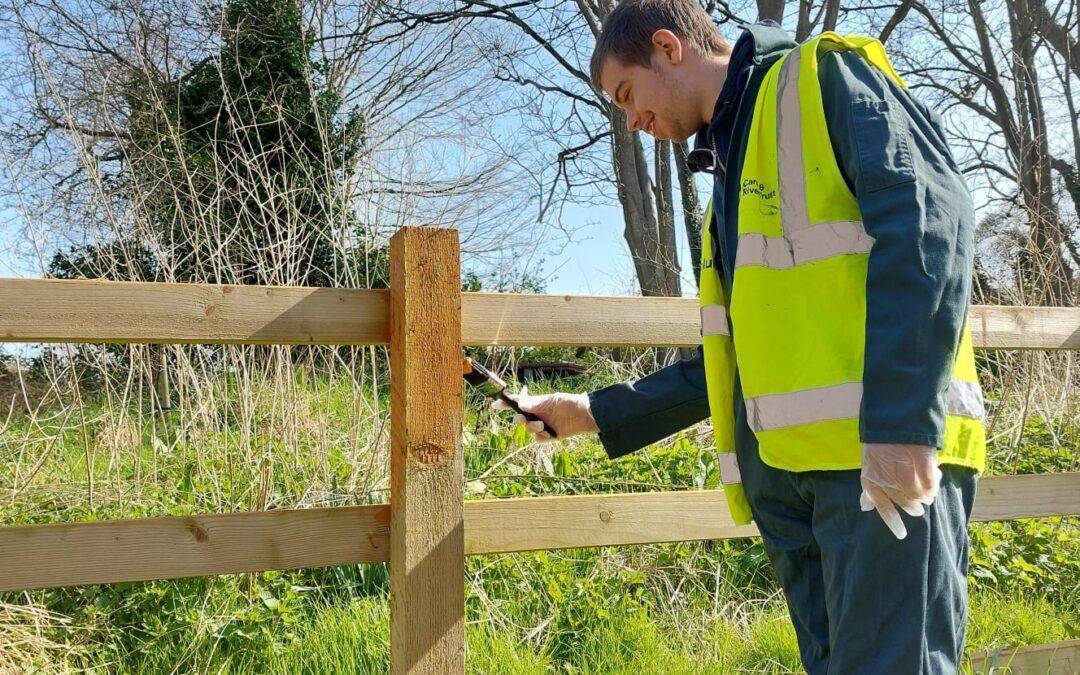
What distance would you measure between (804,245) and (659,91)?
20.4 inches

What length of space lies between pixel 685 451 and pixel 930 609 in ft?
9.96

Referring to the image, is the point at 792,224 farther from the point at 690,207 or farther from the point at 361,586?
the point at 690,207

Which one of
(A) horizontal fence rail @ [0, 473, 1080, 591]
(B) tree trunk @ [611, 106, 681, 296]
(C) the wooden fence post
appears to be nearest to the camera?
(A) horizontal fence rail @ [0, 473, 1080, 591]

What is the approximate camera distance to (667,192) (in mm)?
11125

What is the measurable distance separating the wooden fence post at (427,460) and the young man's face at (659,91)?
0.52 m

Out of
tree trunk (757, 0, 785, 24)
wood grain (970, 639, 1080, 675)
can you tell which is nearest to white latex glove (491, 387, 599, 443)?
wood grain (970, 639, 1080, 675)

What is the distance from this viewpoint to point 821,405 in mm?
1389

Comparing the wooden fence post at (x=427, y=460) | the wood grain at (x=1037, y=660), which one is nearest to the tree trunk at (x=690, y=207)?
the wood grain at (x=1037, y=660)

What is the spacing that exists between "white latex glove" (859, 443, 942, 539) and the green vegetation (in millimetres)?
1698

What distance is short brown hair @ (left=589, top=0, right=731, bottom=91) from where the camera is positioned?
5.61ft

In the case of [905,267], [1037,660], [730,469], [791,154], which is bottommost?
[1037,660]

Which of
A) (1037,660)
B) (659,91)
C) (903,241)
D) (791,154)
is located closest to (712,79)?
(659,91)

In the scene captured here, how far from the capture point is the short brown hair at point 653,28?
1709 millimetres

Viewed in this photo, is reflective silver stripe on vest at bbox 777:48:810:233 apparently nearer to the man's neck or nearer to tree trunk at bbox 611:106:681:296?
the man's neck
